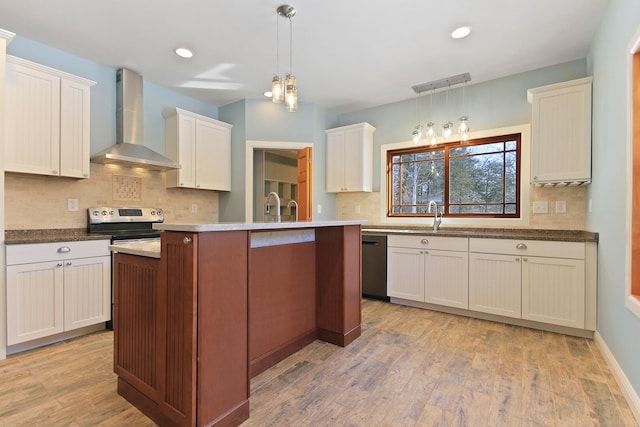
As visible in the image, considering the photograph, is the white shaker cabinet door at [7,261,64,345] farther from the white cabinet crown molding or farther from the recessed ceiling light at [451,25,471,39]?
the recessed ceiling light at [451,25,471,39]

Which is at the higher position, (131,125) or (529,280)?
(131,125)

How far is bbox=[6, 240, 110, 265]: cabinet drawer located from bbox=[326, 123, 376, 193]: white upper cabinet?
2908 mm

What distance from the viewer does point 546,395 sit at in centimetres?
180

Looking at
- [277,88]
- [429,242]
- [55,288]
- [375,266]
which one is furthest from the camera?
[375,266]

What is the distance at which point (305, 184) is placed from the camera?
4363 mm

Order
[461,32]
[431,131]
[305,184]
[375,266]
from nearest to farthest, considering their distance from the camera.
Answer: [461,32] < [431,131] < [375,266] < [305,184]

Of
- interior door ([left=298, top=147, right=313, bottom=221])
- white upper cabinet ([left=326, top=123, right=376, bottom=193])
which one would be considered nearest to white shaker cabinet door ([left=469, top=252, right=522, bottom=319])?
white upper cabinet ([left=326, top=123, right=376, bottom=193])

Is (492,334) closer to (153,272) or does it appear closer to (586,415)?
(586,415)

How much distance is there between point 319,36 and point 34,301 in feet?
10.6

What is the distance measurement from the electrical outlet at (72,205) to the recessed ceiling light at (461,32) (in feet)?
13.0

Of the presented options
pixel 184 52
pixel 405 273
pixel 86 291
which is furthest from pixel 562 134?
pixel 86 291

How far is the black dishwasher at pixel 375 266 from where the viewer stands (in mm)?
3711

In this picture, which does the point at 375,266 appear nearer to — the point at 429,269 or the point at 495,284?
the point at 429,269

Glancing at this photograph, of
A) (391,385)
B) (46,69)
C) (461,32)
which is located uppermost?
(461,32)
